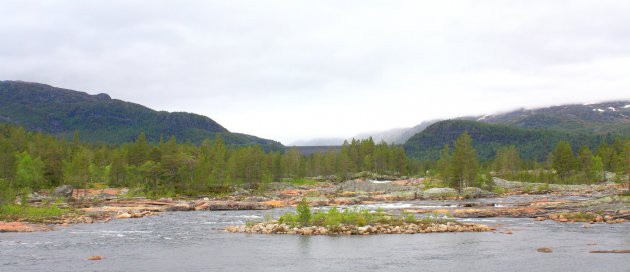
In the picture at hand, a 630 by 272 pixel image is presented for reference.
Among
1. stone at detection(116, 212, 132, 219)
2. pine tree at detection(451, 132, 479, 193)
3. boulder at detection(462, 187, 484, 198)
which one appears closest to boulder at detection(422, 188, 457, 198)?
A: boulder at detection(462, 187, 484, 198)

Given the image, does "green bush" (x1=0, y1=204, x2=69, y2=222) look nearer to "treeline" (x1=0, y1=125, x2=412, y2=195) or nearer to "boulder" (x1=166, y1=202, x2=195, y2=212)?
"boulder" (x1=166, y1=202, x2=195, y2=212)

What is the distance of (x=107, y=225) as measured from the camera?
A: 2323 inches

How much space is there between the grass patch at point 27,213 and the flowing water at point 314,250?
8.67 meters

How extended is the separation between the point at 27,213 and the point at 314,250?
4308 centimetres

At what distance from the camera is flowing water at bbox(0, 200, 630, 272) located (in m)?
→ 32.7

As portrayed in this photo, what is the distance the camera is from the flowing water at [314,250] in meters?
32.7

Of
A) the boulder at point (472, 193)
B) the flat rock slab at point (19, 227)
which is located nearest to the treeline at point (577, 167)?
the boulder at point (472, 193)

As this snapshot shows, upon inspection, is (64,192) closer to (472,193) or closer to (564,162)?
(472,193)

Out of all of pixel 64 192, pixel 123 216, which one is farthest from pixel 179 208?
pixel 64 192

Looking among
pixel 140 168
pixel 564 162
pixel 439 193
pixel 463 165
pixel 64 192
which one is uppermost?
pixel 564 162

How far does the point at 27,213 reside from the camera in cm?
6338

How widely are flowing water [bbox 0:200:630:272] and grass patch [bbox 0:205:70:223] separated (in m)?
8.67

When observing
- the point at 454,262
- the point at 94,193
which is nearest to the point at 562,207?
the point at 454,262

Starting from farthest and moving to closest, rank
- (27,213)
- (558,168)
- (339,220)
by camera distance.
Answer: (558,168) < (27,213) < (339,220)
